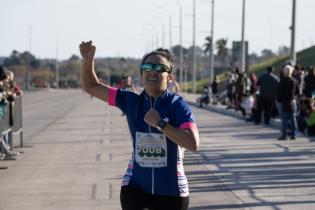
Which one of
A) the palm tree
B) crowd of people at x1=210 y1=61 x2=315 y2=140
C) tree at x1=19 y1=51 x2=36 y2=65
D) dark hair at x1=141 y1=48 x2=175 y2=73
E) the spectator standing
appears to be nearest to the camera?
dark hair at x1=141 y1=48 x2=175 y2=73

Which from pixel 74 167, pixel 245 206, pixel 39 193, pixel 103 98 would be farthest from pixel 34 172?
pixel 103 98

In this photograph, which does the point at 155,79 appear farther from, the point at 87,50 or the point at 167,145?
the point at 87,50

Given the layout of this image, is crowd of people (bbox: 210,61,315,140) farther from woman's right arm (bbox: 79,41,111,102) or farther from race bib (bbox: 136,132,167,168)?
race bib (bbox: 136,132,167,168)

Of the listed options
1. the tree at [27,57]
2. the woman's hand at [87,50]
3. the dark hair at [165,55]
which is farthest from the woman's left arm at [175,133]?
the tree at [27,57]

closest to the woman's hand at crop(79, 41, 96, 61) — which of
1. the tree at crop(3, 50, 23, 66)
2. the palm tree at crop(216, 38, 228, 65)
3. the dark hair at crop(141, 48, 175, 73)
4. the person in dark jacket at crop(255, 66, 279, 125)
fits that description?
the dark hair at crop(141, 48, 175, 73)

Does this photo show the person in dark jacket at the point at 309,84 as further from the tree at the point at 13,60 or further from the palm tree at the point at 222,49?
the tree at the point at 13,60

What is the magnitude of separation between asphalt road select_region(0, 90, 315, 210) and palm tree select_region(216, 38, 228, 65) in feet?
386

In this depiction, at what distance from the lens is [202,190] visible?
1047 cm

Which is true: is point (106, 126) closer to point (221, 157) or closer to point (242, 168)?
point (221, 157)

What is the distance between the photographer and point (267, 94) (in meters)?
23.0

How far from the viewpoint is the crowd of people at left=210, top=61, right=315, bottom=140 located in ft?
60.2

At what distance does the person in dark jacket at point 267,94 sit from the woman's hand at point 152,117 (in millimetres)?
17589

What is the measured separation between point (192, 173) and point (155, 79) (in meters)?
7.65

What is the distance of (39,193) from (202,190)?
2.28m
